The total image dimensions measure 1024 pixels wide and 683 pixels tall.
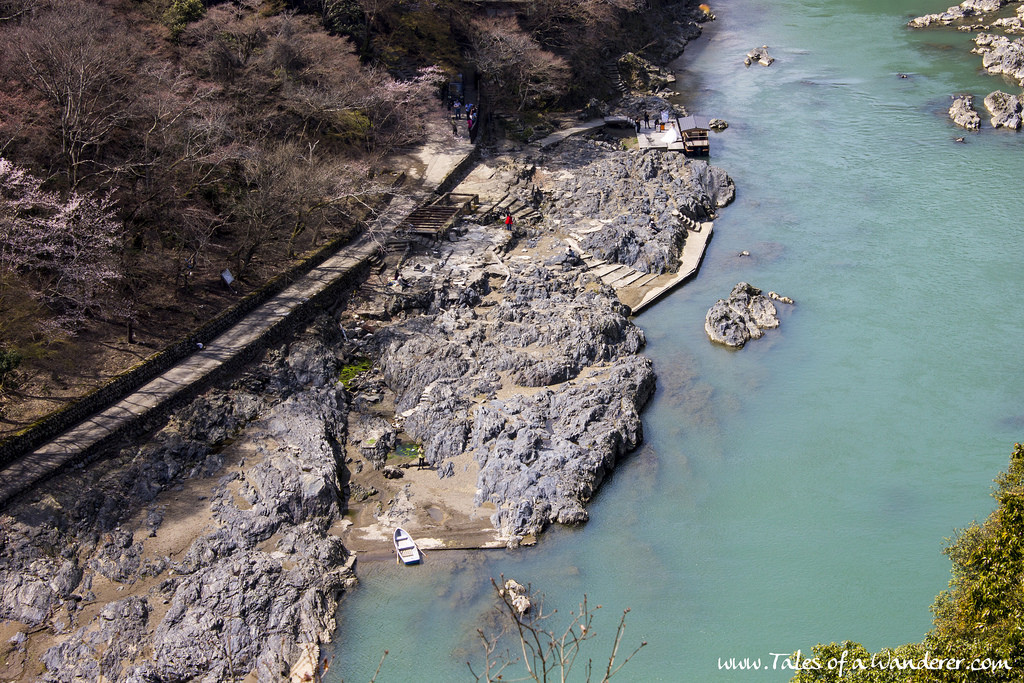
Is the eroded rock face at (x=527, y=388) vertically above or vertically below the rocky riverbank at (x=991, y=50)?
above

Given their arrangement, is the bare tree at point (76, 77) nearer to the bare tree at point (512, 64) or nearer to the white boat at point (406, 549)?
the white boat at point (406, 549)

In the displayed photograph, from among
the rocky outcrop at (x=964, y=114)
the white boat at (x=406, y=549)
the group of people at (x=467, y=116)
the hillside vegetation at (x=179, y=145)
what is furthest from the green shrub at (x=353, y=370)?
the rocky outcrop at (x=964, y=114)

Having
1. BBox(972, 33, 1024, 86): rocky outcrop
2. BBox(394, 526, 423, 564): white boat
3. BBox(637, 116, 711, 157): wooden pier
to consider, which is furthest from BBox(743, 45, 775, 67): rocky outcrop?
BBox(394, 526, 423, 564): white boat

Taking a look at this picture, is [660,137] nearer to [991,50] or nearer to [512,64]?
[512,64]

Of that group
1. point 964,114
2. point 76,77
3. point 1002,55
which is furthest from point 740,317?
point 1002,55

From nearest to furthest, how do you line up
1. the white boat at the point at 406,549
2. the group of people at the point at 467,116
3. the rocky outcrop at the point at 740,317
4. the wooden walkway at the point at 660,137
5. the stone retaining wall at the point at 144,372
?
the white boat at the point at 406,549
the stone retaining wall at the point at 144,372
the rocky outcrop at the point at 740,317
the group of people at the point at 467,116
the wooden walkway at the point at 660,137
